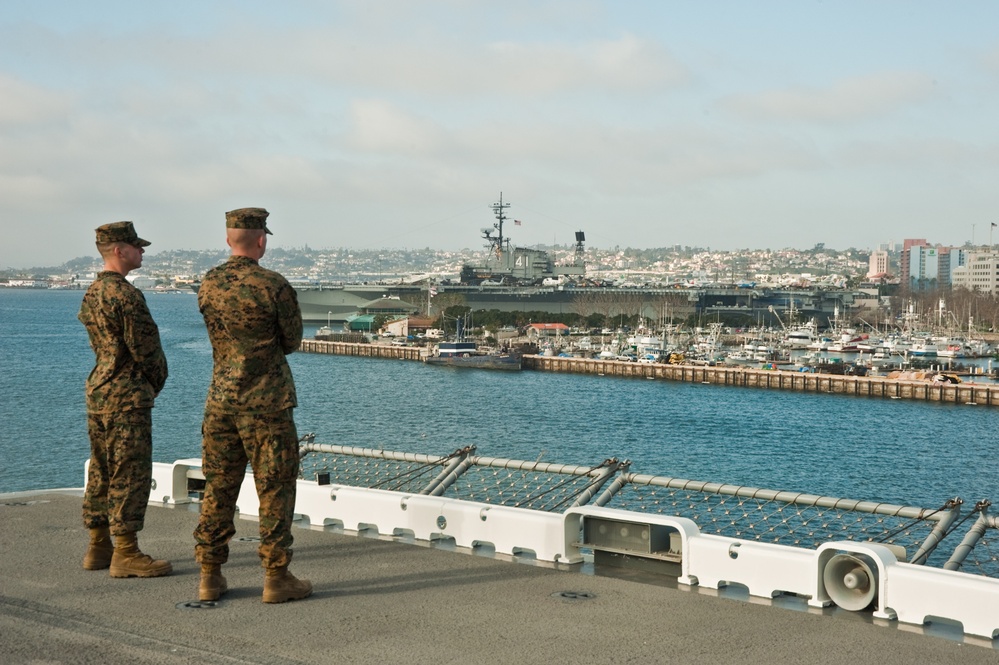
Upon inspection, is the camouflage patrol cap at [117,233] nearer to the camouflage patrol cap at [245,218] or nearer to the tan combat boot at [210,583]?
the camouflage patrol cap at [245,218]

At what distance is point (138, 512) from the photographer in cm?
610

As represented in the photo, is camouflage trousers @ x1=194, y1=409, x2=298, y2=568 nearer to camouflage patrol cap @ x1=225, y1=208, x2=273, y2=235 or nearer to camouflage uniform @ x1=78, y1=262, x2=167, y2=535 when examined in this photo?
camouflage uniform @ x1=78, y1=262, x2=167, y2=535

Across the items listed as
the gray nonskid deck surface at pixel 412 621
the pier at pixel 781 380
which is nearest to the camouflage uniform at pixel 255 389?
the gray nonskid deck surface at pixel 412 621

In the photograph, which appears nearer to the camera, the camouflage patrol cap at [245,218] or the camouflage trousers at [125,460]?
the camouflage patrol cap at [245,218]

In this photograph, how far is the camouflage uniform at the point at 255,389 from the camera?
535 cm

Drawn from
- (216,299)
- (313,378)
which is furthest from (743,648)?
(313,378)

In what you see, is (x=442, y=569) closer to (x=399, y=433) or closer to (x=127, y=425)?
(x=127, y=425)

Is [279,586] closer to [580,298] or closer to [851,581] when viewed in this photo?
[851,581]

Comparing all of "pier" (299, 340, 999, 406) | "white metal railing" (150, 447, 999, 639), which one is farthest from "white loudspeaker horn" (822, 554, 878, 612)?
"pier" (299, 340, 999, 406)

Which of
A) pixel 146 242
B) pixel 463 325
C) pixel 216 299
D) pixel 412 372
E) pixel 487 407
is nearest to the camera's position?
pixel 216 299

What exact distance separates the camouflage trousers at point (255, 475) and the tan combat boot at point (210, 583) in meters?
0.04

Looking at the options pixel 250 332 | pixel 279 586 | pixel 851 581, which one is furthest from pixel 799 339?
pixel 250 332

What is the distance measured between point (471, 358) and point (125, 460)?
73.7 m

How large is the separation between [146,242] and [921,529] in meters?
13.8
